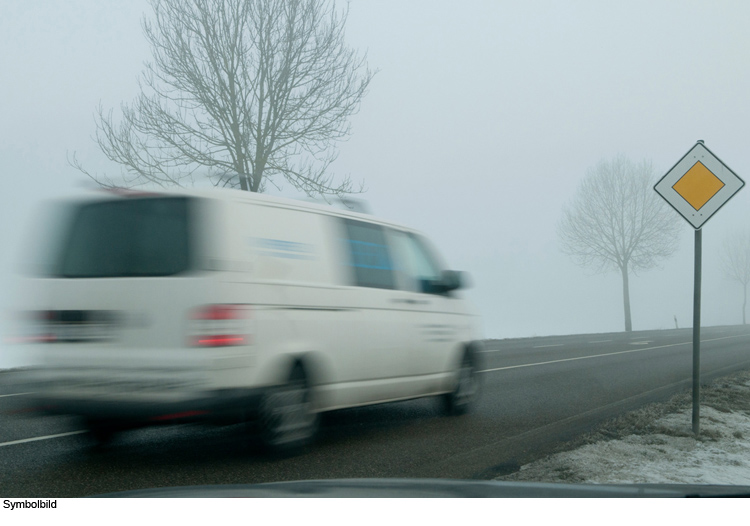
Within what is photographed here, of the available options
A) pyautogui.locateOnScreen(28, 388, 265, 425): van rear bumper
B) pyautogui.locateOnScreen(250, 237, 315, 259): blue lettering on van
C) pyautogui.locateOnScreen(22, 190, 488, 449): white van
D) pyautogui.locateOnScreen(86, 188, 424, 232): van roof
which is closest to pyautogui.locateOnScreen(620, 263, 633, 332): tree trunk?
pyautogui.locateOnScreen(22, 190, 488, 449): white van

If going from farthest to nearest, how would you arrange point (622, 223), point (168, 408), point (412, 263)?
point (622, 223), point (412, 263), point (168, 408)

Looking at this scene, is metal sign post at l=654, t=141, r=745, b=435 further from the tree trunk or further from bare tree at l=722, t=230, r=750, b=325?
bare tree at l=722, t=230, r=750, b=325

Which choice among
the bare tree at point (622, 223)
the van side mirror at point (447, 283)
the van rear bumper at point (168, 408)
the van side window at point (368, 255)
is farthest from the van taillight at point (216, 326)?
the bare tree at point (622, 223)

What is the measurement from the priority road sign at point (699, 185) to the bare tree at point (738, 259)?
80.8 metres

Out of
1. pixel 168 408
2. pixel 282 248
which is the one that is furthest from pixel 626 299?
pixel 168 408

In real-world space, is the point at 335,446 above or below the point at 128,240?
below

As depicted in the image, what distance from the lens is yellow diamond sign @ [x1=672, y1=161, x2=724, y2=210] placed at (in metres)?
6.99

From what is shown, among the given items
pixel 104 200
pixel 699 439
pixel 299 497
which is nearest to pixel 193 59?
pixel 104 200

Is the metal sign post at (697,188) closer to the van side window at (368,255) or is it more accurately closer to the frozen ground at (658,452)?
the frozen ground at (658,452)

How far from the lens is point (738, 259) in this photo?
81.3 meters

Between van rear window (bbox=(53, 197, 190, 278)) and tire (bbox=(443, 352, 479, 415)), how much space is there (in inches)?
153

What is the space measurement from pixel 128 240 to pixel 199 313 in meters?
0.87

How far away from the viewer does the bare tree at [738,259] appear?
80.9m

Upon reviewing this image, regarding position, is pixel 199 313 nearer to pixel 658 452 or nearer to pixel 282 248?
pixel 282 248
